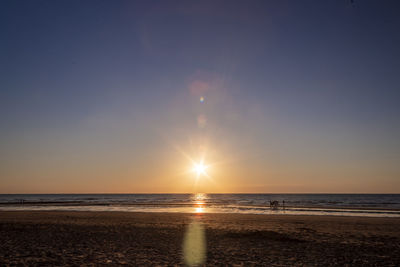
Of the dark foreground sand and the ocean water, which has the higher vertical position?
the dark foreground sand

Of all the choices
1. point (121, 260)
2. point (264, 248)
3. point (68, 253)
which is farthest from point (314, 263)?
point (68, 253)

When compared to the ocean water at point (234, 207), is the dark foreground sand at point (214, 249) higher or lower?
higher

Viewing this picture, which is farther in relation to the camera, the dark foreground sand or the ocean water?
the ocean water

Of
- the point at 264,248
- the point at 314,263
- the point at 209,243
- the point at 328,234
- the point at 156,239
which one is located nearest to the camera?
the point at 314,263

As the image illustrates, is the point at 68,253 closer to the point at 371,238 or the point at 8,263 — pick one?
the point at 8,263

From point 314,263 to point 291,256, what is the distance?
1260mm

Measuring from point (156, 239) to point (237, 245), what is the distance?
4705mm

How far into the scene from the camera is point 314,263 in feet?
36.2

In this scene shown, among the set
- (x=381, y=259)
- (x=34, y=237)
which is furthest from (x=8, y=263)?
(x=381, y=259)

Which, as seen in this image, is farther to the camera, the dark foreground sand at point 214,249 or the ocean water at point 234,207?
the ocean water at point 234,207

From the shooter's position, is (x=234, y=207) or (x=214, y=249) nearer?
(x=214, y=249)

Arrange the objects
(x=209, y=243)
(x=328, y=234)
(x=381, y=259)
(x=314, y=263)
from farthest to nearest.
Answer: (x=328, y=234) → (x=209, y=243) → (x=381, y=259) → (x=314, y=263)

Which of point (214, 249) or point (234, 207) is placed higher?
point (214, 249)

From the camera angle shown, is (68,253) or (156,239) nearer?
(68,253)
